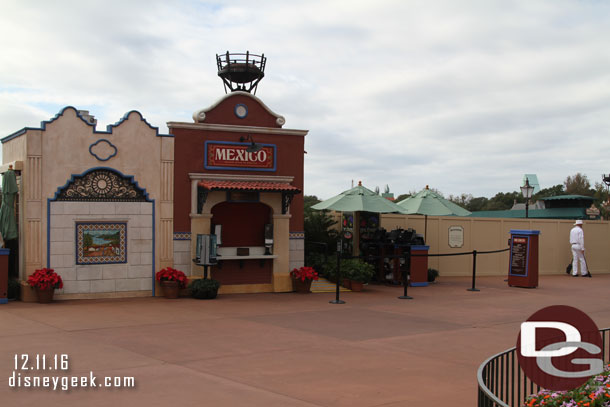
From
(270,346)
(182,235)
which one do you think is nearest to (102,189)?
(182,235)

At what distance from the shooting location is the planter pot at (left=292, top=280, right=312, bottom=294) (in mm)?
17484

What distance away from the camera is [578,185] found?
67062 mm

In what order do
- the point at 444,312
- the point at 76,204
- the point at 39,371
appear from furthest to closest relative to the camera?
the point at 76,204 < the point at 444,312 < the point at 39,371

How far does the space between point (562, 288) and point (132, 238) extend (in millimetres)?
13070

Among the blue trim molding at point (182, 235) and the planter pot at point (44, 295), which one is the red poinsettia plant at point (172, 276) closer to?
the blue trim molding at point (182, 235)

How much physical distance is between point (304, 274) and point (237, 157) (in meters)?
3.72

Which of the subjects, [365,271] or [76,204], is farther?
[365,271]

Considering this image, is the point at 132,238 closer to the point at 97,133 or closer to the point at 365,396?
the point at 97,133

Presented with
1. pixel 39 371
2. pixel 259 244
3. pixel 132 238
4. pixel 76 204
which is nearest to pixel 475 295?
pixel 259 244

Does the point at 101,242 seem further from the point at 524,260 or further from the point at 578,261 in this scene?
the point at 578,261

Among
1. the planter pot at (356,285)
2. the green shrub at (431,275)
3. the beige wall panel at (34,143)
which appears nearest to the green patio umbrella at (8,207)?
the beige wall panel at (34,143)

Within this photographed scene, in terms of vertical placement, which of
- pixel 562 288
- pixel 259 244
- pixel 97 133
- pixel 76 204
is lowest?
pixel 562 288

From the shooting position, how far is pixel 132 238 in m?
16.1

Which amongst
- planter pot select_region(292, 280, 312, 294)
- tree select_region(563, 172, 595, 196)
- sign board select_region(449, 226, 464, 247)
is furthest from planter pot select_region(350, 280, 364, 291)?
tree select_region(563, 172, 595, 196)
